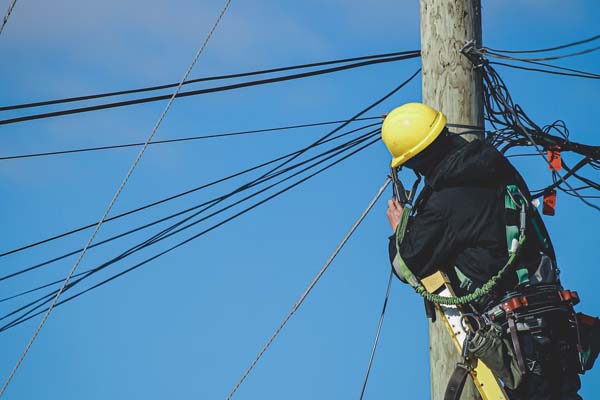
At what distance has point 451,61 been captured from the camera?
7145mm

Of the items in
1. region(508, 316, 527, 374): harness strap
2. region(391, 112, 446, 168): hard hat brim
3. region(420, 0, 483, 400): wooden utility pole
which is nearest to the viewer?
region(508, 316, 527, 374): harness strap

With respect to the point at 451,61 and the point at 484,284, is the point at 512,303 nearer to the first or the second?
the point at 484,284

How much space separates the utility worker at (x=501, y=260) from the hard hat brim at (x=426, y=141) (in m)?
0.21

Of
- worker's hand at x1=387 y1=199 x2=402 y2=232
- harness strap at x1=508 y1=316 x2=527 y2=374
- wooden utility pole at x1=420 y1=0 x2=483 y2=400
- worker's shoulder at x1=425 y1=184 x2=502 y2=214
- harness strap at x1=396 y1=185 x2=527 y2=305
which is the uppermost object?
wooden utility pole at x1=420 y1=0 x2=483 y2=400

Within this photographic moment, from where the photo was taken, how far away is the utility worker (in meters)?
5.80

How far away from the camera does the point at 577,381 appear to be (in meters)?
5.93

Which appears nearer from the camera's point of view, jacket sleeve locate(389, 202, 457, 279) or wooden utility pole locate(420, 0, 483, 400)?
jacket sleeve locate(389, 202, 457, 279)

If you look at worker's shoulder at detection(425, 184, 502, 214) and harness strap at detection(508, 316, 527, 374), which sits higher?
worker's shoulder at detection(425, 184, 502, 214)

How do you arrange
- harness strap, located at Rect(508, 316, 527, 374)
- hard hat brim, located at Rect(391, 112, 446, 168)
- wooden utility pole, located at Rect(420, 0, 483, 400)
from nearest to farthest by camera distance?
harness strap, located at Rect(508, 316, 527, 374)
hard hat brim, located at Rect(391, 112, 446, 168)
wooden utility pole, located at Rect(420, 0, 483, 400)

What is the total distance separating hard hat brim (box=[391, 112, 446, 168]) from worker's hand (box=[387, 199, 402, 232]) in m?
0.24

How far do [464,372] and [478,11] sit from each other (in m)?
2.70

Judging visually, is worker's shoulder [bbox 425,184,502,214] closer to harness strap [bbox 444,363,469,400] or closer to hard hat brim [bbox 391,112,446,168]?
hard hat brim [bbox 391,112,446,168]

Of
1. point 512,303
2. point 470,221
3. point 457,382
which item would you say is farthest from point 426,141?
point 457,382

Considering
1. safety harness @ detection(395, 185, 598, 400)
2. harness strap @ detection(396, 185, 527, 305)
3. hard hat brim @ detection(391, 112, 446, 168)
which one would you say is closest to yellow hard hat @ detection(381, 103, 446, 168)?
hard hat brim @ detection(391, 112, 446, 168)
